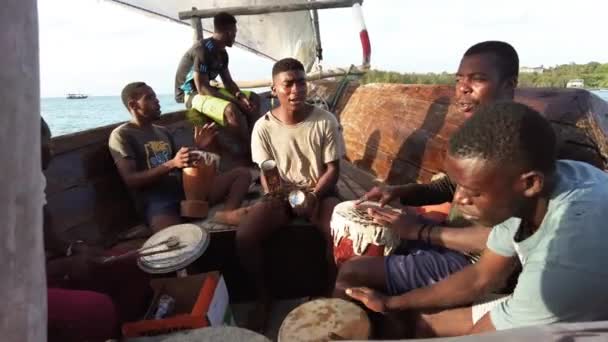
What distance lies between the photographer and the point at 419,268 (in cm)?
216

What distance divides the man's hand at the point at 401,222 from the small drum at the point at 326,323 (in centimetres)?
65

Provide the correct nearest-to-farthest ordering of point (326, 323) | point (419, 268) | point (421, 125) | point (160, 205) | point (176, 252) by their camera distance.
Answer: point (326, 323) < point (419, 268) < point (176, 252) < point (160, 205) < point (421, 125)

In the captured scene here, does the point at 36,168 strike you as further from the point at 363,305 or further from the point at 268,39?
the point at 268,39

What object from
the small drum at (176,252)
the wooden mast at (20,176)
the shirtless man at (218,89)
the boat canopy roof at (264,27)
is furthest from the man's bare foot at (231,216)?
the boat canopy roof at (264,27)

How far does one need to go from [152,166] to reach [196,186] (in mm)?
384

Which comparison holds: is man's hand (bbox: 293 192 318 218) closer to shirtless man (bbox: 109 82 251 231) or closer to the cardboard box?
shirtless man (bbox: 109 82 251 231)

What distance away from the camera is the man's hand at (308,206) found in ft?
10.3

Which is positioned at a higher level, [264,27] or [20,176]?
[264,27]

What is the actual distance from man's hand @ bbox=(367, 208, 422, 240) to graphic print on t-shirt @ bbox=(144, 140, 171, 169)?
6.15 ft

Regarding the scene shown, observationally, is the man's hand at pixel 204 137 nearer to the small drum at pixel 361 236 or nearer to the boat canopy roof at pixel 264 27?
the small drum at pixel 361 236

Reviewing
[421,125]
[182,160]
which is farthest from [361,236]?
[421,125]

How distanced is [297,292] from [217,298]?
135 cm

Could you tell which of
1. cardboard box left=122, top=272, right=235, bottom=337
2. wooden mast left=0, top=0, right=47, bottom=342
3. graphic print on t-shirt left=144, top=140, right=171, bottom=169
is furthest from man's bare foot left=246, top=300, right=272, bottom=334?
wooden mast left=0, top=0, right=47, bottom=342

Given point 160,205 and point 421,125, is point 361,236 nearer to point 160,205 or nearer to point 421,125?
point 160,205
